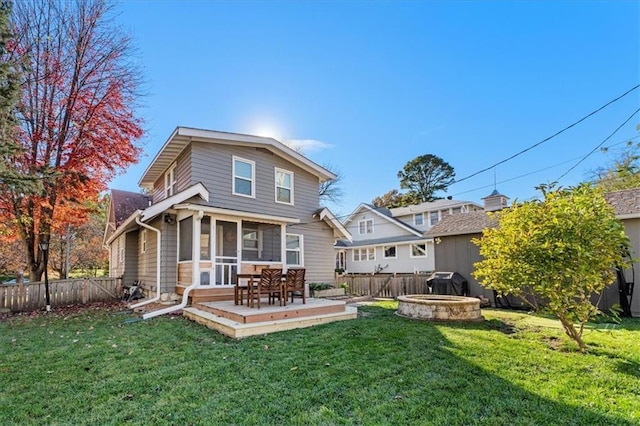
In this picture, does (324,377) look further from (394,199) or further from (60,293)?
(394,199)

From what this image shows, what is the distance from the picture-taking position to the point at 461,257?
12.2m

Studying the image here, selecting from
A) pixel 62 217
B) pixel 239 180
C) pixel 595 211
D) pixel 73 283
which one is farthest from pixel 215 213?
pixel 595 211

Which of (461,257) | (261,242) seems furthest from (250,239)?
(461,257)

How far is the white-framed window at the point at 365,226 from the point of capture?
85.6ft

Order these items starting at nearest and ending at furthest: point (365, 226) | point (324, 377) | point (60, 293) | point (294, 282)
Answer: point (324, 377) → point (294, 282) → point (60, 293) → point (365, 226)

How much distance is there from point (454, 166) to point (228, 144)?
3579 cm

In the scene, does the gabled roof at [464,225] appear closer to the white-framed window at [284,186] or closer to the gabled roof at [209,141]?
the gabled roof at [209,141]

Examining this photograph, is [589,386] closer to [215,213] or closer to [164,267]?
[215,213]

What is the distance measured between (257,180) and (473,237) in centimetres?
804

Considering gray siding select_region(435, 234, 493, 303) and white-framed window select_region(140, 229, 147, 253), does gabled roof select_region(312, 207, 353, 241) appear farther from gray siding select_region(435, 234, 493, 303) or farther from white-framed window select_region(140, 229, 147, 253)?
white-framed window select_region(140, 229, 147, 253)

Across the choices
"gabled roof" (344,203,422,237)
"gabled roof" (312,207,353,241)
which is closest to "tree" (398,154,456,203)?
"gabled roof" (344,203,422,237)

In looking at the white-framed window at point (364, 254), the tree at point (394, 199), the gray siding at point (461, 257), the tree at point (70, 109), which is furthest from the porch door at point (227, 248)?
the tree at point (394, 199)

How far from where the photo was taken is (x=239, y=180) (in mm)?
11359

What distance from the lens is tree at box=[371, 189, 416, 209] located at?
40719 mm
